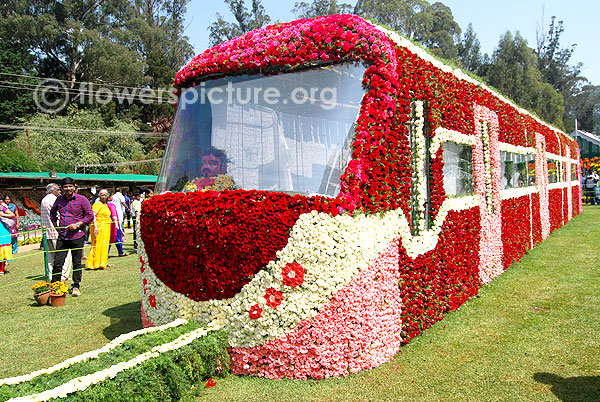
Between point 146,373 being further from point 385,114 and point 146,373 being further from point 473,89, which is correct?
point 473,89

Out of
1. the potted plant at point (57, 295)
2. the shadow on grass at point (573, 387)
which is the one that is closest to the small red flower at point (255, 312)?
the shadow on grass at point (573, 387)

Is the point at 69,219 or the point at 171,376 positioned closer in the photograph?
the point at 171,376

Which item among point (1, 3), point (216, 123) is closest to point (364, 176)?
point (216, 123)

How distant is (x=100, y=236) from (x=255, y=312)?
8751mm

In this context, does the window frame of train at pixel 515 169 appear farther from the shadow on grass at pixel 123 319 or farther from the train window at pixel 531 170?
the shadow on grass at pixel 123 319

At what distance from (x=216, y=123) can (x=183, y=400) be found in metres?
2.86

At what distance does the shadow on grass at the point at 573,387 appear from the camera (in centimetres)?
423

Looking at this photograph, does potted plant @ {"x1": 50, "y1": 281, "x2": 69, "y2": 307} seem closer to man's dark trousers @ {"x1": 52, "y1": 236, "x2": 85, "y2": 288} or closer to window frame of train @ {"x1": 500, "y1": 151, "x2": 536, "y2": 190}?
man's dark trousers @ {"x1": 52, "y1": 236, "x2": 85, "y2": 288}

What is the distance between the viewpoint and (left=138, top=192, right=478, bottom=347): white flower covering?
4680 mm

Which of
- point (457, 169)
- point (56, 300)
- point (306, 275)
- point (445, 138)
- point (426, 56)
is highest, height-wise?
point (426, 56)

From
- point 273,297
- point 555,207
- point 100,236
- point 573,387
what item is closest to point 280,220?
point 273,297

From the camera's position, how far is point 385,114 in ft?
16.8

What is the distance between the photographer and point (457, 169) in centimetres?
752

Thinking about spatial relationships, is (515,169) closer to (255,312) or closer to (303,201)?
(303,201)
